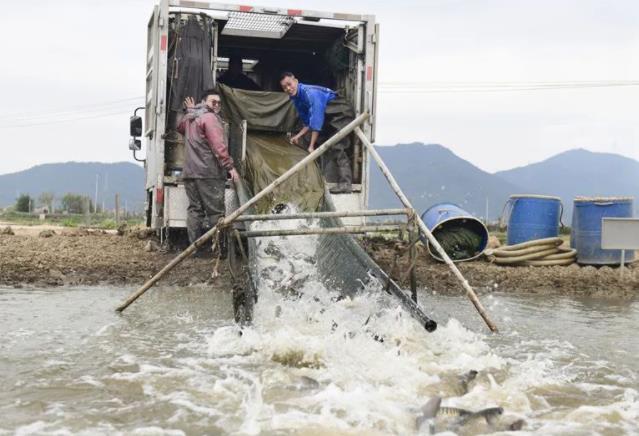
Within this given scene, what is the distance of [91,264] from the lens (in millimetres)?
9664

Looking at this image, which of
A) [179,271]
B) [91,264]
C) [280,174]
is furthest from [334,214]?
[91,264]

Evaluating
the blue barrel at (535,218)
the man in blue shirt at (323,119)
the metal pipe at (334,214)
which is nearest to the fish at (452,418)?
the metal pipe at (334,214)

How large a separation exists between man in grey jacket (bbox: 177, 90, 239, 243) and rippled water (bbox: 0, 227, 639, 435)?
5.96ft

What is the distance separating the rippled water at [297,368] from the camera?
393 centimetres

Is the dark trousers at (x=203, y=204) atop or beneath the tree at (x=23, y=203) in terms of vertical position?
atop

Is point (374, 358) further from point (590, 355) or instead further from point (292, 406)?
point (590, 355)

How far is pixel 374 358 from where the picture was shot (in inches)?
197

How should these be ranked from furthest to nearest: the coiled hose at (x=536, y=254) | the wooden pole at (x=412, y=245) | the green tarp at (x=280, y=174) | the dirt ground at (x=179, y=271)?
the coiled hose at (x=536, y=254), the dirt ground at (x=179, y=271), the green tarp at (x=280, y=174), the wooden pole at (x=412, y=245)

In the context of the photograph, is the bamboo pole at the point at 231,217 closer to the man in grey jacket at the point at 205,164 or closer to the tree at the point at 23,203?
the man in grey jacket at the point at 205,164

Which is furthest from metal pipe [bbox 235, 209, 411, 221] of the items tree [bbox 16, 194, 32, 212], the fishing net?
tree [bbox 16, 194, 32, 212]

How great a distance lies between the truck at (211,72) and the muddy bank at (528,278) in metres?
1.34

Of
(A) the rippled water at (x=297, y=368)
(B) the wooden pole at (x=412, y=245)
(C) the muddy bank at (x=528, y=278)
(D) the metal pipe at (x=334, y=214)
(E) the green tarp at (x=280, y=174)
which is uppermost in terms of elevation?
(E) the green tarp at (x=280, y=174)

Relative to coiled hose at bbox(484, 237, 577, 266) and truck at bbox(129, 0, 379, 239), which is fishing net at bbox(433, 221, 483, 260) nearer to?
coiled hose at bbox(484, 237, 577, 266)

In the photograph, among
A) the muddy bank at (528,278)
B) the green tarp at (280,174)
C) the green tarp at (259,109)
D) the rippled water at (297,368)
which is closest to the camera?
the rippled water at (297,368)
